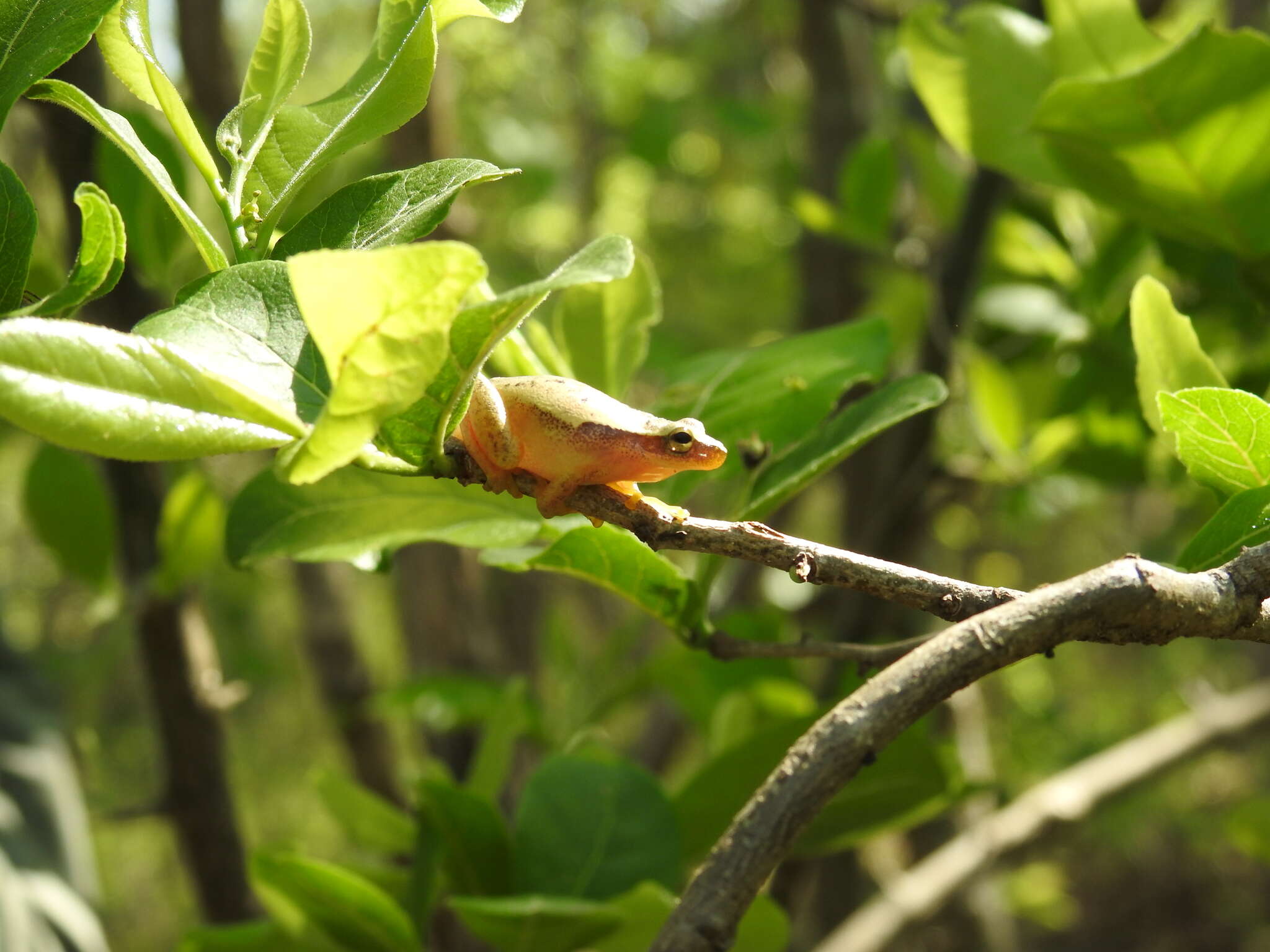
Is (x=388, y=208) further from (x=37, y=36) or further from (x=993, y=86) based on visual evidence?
(x=993, y=86)

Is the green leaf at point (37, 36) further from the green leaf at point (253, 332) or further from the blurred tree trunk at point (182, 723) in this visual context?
the blurred tree trunk at point (182, 723)

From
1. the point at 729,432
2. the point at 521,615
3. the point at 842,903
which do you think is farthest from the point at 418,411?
the point at 521,615

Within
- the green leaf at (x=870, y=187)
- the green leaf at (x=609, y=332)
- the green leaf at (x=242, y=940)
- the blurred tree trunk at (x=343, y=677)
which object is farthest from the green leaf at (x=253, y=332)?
the blurred tree trunk at (x=343, y=677)

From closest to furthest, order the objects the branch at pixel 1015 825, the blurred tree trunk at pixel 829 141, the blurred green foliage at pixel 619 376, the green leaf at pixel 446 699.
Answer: the blurred green foliage at pixel 619 376 < the green leaf at pixel 446 699 < the branch at pixel 1015 825 < the blurred tree trunk at pixel 829 141

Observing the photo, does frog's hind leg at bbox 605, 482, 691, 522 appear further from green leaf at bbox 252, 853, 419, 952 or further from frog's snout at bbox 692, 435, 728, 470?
green leaf at bbox 252, 853, 419, 952

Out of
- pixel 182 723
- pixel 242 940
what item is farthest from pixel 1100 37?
pixel 182 723

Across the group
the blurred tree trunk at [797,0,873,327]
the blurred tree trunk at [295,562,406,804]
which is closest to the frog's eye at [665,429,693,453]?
the blurred tree trunk at [295,562,406,804]
